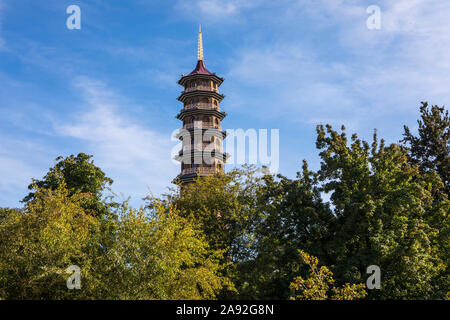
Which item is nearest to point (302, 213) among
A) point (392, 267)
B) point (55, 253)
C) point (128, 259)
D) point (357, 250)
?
point (357, 250)

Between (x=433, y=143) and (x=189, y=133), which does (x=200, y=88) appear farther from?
(x=433, y=143)

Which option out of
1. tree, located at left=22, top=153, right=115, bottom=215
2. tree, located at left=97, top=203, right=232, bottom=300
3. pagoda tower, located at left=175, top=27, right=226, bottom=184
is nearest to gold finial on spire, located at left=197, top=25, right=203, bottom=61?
pagoda tower, located at left=175, top=27, right=226, bottom=184

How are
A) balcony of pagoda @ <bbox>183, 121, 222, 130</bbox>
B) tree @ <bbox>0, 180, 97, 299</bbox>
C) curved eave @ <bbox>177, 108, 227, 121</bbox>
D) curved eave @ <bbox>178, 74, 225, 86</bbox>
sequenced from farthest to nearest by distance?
curved eave @ <bbox>178, 74, 225, 86</bbox>
curved eave @ <bbox>177, 108, 227, 121</bbox>
balcony of pagoda @ <bbox>183, 121, 222, 130</bbox>
tree @ <bbox>0, 180, 97, 299</bbox>

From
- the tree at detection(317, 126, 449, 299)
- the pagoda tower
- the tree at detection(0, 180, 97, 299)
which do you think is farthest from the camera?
the pagoda tower

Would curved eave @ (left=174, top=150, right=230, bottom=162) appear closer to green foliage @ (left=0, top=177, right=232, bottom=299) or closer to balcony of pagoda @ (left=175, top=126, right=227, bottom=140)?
balcony of pagoda @ (left=175, top=126, right=227, bottom=140)

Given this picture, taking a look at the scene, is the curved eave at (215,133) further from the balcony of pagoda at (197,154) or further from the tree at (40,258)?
the tree at (40,258)

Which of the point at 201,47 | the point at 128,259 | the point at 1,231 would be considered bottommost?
the point at 128,259

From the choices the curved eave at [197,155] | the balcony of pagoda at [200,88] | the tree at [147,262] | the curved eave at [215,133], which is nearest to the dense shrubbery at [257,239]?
the tree at [147,262]

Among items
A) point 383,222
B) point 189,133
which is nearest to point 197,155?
point 189,133

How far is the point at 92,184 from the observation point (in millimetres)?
36750

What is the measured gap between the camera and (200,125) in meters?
53.4

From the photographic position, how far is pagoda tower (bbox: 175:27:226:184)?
171ft

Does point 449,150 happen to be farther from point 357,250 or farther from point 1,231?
point 1,231
